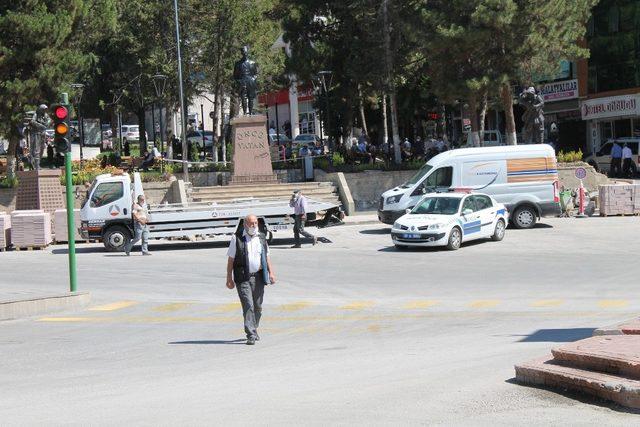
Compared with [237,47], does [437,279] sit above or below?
below

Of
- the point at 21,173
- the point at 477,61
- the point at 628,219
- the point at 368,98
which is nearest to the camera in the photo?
the point at 628,219

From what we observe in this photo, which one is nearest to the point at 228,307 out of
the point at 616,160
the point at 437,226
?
the point at 437,226

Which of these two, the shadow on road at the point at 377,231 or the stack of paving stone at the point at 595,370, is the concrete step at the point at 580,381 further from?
the shadow on road at the point at 377,231

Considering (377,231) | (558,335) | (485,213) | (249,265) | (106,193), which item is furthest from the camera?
(377,231)

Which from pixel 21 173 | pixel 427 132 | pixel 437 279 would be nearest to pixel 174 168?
pixel 21 173

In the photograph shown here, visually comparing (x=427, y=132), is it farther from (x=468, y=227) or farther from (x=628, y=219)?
(x=468, y=227)

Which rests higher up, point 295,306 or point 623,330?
point 623,330

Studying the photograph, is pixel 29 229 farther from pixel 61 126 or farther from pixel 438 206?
pixel 61 126

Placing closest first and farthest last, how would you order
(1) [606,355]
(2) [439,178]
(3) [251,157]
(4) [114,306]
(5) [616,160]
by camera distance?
(1) [606,355], (4) [114,306], (2) [439,178], (3) [251,157], (5) [616,160]

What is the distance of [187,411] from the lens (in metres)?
9.29

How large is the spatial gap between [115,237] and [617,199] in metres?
16.7

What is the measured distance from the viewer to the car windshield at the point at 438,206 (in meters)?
27.4

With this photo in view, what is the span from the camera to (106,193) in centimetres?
2969

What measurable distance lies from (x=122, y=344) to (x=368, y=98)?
43.5 m
